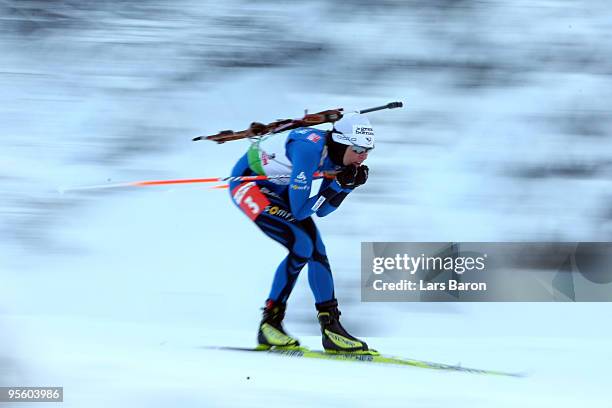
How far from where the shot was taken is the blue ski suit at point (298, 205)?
17.1ft

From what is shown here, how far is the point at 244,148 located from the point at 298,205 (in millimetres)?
2042

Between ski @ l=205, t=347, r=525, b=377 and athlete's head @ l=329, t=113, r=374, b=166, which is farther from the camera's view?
athlete's head @ l=329, t=113, r=374, b=166

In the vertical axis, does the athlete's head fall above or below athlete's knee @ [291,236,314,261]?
above

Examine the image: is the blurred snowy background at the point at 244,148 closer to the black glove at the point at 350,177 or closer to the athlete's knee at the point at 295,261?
the athlete's knee at the point at 295,261

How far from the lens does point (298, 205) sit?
205 inches

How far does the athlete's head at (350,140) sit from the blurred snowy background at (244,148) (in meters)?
1.27

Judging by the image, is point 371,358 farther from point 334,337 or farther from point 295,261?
point 295,261

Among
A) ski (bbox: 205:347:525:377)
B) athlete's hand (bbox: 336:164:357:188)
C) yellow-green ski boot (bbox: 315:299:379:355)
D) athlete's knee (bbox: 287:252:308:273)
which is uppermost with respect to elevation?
athlete's hand (bbox: 336:164:357:188)

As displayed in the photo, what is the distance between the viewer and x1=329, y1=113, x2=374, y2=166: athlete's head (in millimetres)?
5230

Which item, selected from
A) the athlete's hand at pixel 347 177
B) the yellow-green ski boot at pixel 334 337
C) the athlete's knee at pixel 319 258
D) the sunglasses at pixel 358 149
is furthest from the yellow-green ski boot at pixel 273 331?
the sunglasses at pixel 358 149

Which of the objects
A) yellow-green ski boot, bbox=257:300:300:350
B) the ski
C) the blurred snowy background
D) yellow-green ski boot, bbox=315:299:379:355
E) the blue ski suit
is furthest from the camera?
the blurred snowy background

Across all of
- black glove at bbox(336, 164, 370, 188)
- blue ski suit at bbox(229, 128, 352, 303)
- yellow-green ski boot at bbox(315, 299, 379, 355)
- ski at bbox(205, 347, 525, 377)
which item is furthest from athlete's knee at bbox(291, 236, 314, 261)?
ski at bbox(205, 347, 525, 377)

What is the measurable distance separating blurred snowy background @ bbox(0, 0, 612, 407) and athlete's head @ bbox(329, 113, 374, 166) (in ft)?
4.17

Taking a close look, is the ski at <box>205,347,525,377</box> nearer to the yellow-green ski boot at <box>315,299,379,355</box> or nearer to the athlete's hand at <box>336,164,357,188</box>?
the yellow-green ski boot at <box>315,299,379,355</box>
